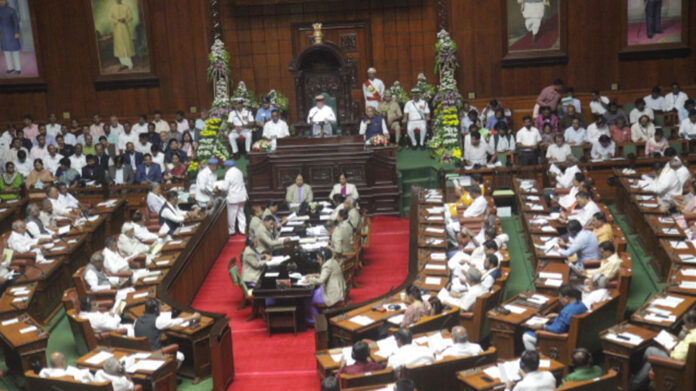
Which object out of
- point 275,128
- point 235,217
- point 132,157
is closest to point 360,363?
point 235,217

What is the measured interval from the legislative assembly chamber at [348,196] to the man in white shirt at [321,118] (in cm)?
5

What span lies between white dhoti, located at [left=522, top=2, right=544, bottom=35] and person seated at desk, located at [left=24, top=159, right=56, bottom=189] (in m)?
12.1

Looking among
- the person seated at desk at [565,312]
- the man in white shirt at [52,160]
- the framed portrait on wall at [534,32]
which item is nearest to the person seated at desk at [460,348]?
the person seated at desk at [565,312]

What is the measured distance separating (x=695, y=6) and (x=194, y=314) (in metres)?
15.8

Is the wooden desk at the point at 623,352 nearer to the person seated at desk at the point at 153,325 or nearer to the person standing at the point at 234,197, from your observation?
the person seated at desk at the point at 153,325

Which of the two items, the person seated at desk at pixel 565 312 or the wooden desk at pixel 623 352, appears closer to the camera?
the wooden desk at pixel 623 352

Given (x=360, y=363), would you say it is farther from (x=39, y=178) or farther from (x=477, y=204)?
(x=39, y=178)

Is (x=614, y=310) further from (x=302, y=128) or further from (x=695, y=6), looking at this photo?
(x=695, y=6)

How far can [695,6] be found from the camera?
20.4 metres

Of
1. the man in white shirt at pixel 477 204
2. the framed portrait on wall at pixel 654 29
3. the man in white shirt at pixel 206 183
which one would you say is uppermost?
the framed portrait on wall at pixel 654 29

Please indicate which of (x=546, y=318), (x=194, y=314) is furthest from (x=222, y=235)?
(x=546, y=318)

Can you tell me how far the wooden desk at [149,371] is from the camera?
29.6 feet

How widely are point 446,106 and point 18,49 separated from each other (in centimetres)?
1172

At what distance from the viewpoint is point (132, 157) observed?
18844 millimetres
